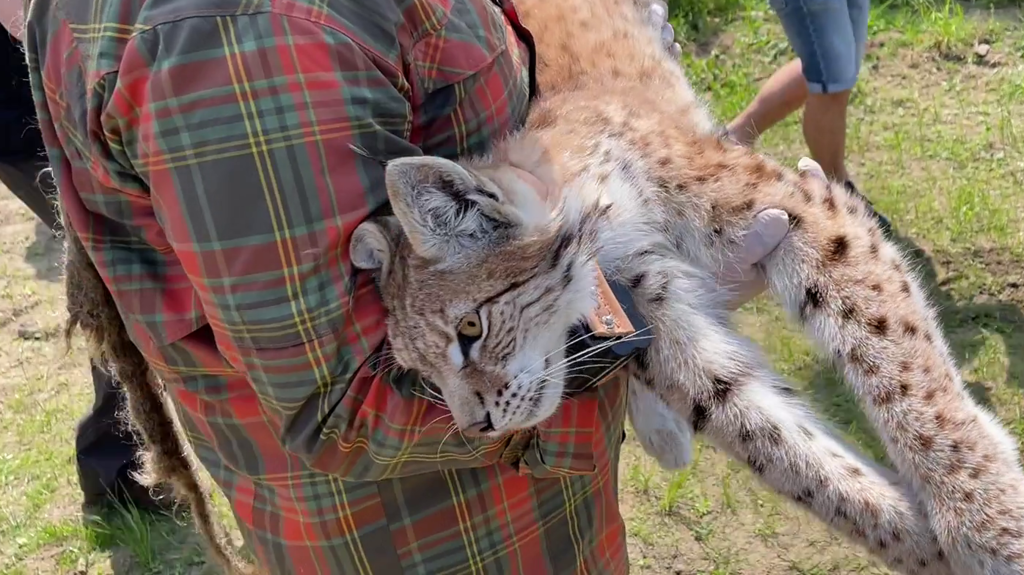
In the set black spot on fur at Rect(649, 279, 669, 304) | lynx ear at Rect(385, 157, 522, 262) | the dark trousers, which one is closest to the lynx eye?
lynx ear at Rect(385, 157, 522, 262)

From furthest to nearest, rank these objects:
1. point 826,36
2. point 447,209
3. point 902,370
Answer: point 826,36, point 902,370, point 447,209

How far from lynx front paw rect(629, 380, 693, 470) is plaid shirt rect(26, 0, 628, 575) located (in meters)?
0.85

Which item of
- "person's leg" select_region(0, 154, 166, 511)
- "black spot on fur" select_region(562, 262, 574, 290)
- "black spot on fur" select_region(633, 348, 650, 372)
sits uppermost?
"black spot on fur" select_region(562, 262, 574, 290)

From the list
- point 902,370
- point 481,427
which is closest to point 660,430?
point 902,370

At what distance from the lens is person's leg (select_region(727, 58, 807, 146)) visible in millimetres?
5387

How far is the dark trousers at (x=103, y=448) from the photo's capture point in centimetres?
414

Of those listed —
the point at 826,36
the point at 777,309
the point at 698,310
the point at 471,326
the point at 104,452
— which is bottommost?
the point at 777,309

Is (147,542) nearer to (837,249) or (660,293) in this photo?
(660,293)

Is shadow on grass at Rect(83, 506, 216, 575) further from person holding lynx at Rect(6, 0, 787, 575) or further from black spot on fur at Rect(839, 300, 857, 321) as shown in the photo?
black spot on fur at Rect(839, 300, 857, 321)

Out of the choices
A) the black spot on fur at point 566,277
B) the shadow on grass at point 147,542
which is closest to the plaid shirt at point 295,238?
the black spot on fur at point 566,277

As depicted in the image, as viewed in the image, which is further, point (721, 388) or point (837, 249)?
point (837, 249)

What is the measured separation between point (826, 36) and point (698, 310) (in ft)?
9.16

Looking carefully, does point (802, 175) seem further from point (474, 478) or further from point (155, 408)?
point (155, 408)

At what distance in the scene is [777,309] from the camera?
4617mm
